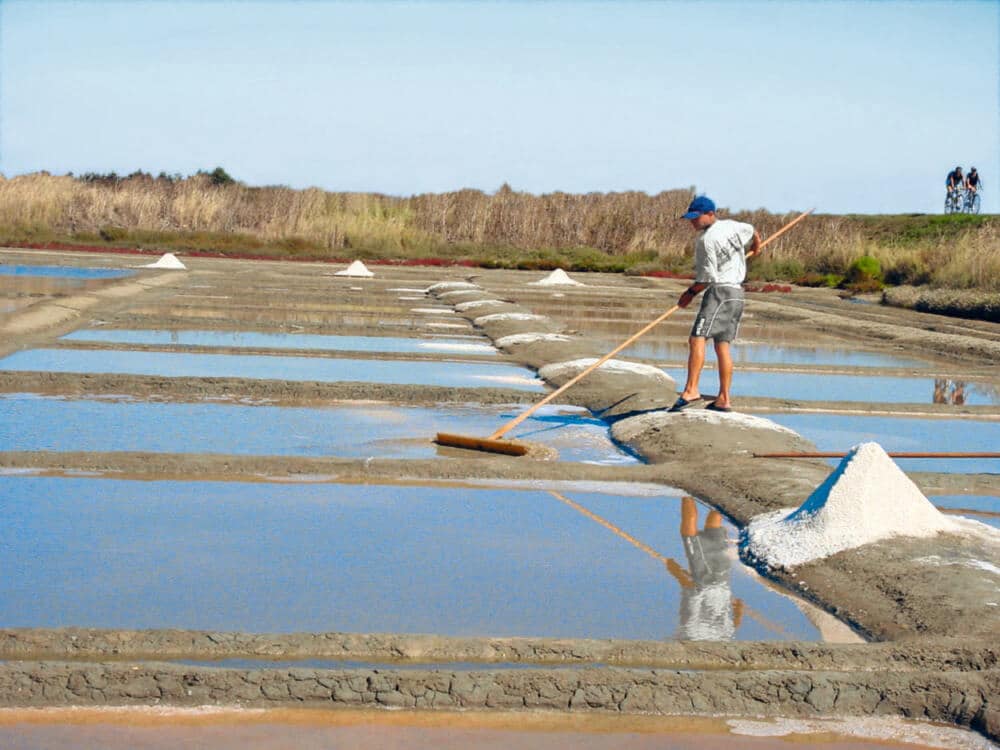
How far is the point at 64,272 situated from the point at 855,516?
19.1 metres

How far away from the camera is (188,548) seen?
15.1ft

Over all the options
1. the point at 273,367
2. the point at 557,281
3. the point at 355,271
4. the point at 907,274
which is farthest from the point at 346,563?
the point at 907,274

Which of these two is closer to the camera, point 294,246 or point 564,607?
point 564,607

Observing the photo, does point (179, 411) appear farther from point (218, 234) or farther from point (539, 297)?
point (218, 234)

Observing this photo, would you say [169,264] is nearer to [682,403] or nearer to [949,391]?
[949,391]

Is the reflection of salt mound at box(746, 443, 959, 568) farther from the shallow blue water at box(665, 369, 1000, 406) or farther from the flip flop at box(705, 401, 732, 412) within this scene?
the shallow blue water at box(665, 369, 1000, 406)

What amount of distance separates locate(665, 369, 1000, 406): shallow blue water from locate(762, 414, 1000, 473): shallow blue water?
804mm

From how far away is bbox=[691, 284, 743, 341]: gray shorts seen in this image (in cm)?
770

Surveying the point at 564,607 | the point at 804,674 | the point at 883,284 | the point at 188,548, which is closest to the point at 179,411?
the point at 188,548

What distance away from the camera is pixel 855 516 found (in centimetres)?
483

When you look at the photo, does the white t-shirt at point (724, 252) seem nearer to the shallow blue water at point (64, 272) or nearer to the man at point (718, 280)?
the man at point (718, 280)

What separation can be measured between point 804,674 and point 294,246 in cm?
3123

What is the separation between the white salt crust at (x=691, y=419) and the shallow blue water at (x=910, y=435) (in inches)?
14.4

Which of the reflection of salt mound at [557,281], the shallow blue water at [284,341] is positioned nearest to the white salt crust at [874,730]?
the shallow blue water at [284,341]
